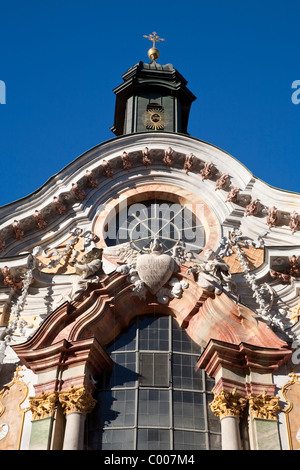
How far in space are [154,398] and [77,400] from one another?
5.70ft

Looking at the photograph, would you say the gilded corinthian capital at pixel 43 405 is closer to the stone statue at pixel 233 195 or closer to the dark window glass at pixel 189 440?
the dark window glass at pixel 189 440

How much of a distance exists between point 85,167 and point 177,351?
627 centimetres

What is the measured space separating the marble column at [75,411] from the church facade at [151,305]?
0.10ft

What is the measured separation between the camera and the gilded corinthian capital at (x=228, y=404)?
597 inches

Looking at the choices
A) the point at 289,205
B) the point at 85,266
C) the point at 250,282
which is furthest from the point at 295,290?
the point at 85,266

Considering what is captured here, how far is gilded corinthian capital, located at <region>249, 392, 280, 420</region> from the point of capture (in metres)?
15.2

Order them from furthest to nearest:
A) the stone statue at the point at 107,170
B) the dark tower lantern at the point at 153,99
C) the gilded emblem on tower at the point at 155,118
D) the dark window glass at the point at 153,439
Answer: the dark tower lantern at the point at 153,99 < the gilded emblem on tower at the point at 155,118 < the stone statue at the point at 107,170 < the dark window glass at the point at 153,439

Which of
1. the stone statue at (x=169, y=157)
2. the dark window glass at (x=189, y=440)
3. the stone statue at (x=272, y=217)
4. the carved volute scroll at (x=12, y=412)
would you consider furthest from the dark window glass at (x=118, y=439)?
the stone statue at (x=169, y=157)

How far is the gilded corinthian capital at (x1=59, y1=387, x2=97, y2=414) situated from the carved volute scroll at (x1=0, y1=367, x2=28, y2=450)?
998 mm

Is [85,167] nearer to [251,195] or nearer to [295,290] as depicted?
[251,195]

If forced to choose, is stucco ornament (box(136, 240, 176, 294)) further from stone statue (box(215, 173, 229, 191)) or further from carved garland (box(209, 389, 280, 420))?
stone statue (box(215, 173, 229, 191))

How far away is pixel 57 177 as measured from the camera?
20.1 m

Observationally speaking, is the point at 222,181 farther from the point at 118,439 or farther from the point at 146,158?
the point at 118,439

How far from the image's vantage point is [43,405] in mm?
15234
